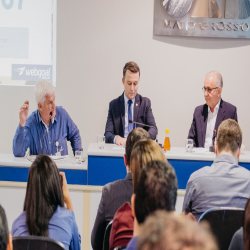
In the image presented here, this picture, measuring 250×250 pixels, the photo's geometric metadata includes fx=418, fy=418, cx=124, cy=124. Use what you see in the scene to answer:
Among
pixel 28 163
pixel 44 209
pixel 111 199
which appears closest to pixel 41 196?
pixel 44 209

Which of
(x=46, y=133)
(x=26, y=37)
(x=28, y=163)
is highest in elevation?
(x=26, y=37)

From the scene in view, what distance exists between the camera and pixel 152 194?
1.53m

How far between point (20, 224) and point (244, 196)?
1222 mm

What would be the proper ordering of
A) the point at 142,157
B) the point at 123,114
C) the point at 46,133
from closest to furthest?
the point at 142,157 → the point at 46,133 → the point at 123,114

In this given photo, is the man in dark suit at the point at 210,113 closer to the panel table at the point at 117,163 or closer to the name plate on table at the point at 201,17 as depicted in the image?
the panel table at the point at 117,163

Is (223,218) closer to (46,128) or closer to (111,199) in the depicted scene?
(111,199)

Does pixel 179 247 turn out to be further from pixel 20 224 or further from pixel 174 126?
pixel 174 126

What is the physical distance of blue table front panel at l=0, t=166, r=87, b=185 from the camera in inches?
140

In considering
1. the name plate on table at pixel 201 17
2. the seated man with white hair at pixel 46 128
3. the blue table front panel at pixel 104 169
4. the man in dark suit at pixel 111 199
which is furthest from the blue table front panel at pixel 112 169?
the name plate on table at pixel 201 17

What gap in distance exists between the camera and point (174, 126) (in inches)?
226

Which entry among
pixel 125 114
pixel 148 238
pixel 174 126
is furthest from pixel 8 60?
pixel 148 238

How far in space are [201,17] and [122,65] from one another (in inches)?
47.2

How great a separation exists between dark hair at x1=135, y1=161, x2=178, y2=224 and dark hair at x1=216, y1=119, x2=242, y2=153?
3.66 feet

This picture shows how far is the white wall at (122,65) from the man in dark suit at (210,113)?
129 cm
